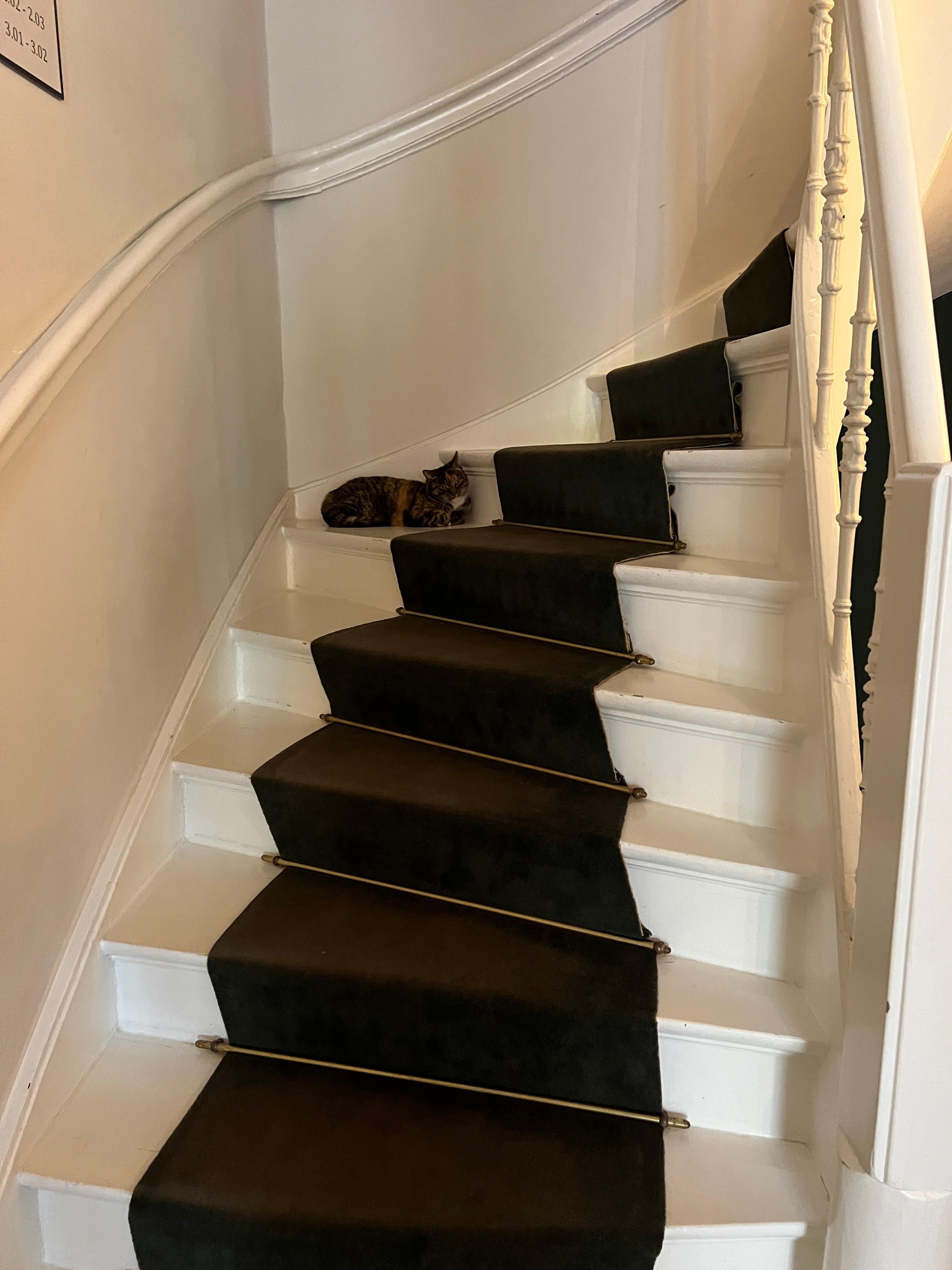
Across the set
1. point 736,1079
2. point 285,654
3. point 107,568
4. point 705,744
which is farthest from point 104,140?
point 736,1079

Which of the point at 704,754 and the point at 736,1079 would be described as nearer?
the point at 736,1079

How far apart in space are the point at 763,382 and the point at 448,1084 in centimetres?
149

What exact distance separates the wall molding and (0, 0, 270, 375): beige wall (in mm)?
814

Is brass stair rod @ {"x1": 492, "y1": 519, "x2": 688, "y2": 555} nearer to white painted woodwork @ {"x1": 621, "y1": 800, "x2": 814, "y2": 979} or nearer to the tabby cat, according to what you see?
the tabby cat

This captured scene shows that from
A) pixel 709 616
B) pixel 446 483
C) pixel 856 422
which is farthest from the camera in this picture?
pixel 446 483

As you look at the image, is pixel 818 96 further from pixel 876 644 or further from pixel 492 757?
pixel 492 757

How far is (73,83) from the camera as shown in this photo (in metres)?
1.33

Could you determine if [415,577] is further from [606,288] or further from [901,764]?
[901,764]

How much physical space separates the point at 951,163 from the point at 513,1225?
2.02 metres

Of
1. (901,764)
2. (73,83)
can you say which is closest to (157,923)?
(901,764)

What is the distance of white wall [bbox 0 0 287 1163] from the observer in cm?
122

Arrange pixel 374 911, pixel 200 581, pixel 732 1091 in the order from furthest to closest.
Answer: pixel 200 581, pixel 374 911, pixel 732 1091

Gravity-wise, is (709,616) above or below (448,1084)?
above

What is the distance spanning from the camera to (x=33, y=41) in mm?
1206
